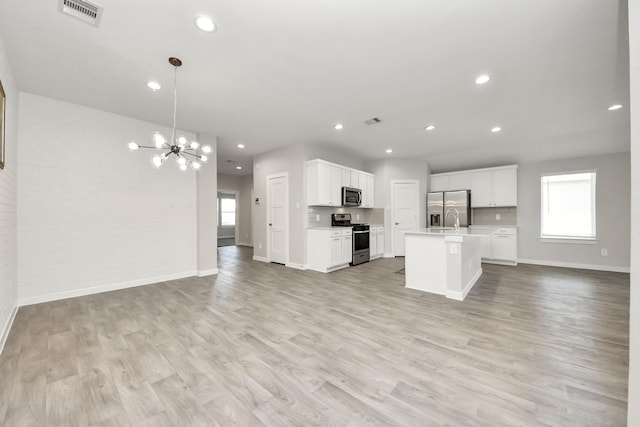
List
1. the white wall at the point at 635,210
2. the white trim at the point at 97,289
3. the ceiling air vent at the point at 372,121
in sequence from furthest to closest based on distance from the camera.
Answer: the ceiling air vent at the point at 372,121
the white trim at the point at 97,289
the white wall at the point at 635,210

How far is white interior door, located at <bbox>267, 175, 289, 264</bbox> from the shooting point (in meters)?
5.87

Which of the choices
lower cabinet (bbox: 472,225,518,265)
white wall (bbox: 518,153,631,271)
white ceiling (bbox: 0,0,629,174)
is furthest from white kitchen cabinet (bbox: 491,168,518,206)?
white ceiling (bbox: 0,0,629,174)

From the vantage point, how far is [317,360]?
6.88 feet

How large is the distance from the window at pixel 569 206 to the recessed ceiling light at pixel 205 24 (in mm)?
7554

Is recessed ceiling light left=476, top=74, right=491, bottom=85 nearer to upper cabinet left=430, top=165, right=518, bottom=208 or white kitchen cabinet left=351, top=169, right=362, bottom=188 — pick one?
white kitchen cabinet left=351, top=169, right=362, bottom=188

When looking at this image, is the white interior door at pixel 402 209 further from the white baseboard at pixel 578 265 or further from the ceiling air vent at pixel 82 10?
the ceiling air vent at pixel 82 10

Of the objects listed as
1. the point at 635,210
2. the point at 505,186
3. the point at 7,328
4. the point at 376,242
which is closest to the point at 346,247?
the point at 376,242

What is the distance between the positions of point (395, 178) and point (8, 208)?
7.11m

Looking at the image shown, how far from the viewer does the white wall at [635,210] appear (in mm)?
1111

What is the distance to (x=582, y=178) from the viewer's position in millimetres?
5867

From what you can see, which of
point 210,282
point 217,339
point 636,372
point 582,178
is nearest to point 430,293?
point 636,372

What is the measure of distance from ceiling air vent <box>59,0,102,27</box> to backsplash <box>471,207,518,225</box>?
7.90 metres

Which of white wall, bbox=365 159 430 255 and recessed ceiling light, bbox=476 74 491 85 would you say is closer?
recessed ceiling light, bbox=476 74 491 85

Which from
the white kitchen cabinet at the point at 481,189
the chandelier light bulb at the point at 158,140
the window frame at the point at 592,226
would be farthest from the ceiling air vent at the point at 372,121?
Answer: the window frame at the point at 592,226
